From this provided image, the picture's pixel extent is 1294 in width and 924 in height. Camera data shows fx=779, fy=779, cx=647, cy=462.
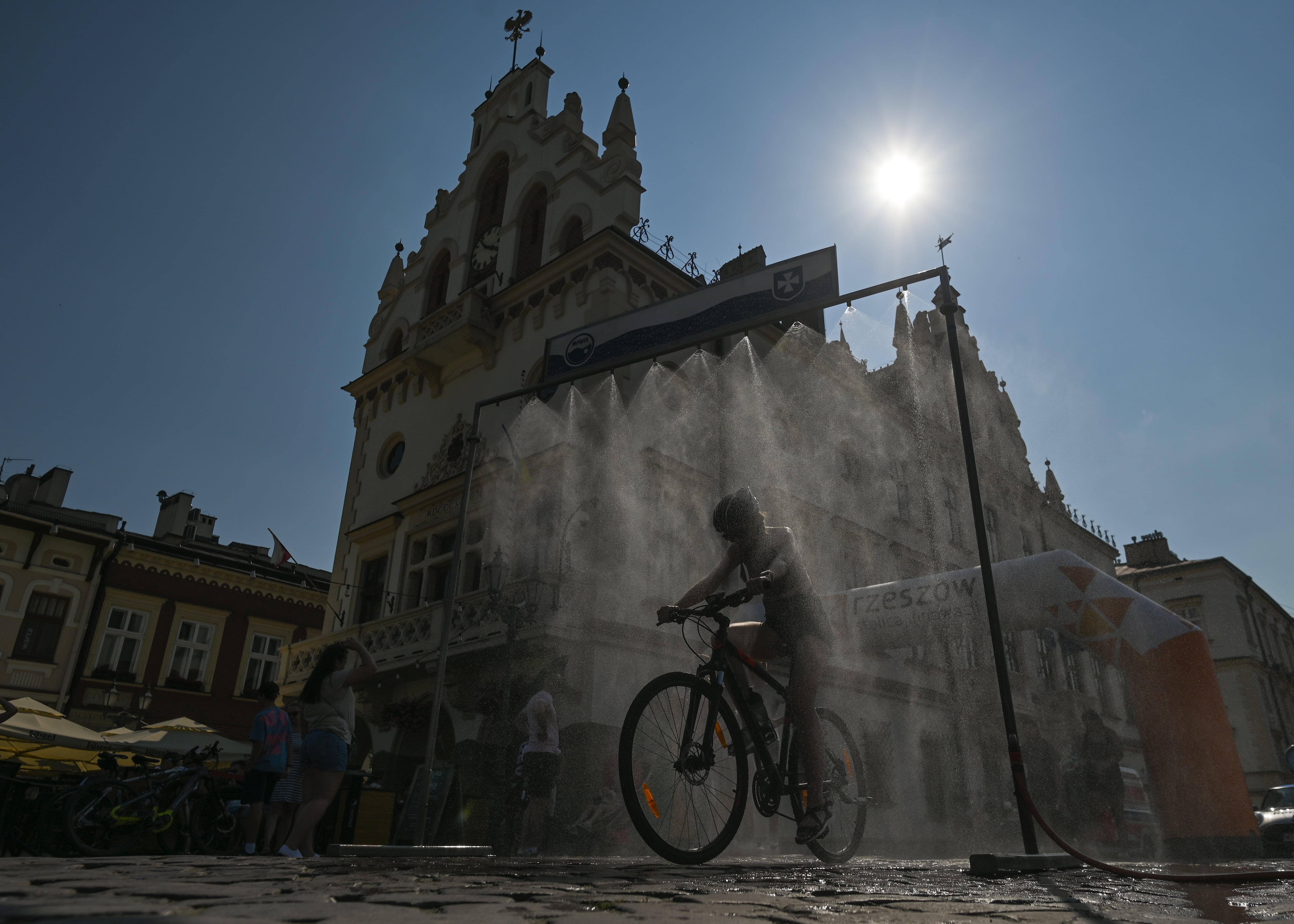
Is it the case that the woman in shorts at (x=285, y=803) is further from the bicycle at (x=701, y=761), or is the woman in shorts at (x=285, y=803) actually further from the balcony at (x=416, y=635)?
the balcony at (x=416, y=635)

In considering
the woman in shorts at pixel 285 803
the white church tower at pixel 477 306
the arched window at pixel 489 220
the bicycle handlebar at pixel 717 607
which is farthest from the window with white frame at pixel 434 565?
the bicycle handlebar at pixel 717 607

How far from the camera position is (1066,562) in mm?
9539

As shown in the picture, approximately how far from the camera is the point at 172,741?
14039mm

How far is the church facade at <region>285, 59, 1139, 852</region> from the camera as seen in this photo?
43.2ft

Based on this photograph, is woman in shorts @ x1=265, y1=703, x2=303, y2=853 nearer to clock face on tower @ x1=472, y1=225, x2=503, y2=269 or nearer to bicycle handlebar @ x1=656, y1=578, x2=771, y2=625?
bicycle handlebar @ x1=656, y1=578, x2=771, y2=625

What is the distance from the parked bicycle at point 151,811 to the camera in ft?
19.5

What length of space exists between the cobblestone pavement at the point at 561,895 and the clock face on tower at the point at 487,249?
1910 centimetres

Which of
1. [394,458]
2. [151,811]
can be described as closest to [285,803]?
[151,811]

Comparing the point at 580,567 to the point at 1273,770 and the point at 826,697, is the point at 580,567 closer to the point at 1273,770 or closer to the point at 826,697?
the point at 826,697

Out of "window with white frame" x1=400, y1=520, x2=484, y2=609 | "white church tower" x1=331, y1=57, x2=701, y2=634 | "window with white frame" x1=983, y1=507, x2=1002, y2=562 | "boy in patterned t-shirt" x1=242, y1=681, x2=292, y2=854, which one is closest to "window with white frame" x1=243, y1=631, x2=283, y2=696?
"white church tower" x1=331, y1=57, x2=701, y2=634

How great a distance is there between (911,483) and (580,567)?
13.5 m

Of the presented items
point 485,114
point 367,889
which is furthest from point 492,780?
point 485,114

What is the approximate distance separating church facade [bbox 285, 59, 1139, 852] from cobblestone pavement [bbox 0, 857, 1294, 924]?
12.8 feet

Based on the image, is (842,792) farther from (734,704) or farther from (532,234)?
(532,234)
